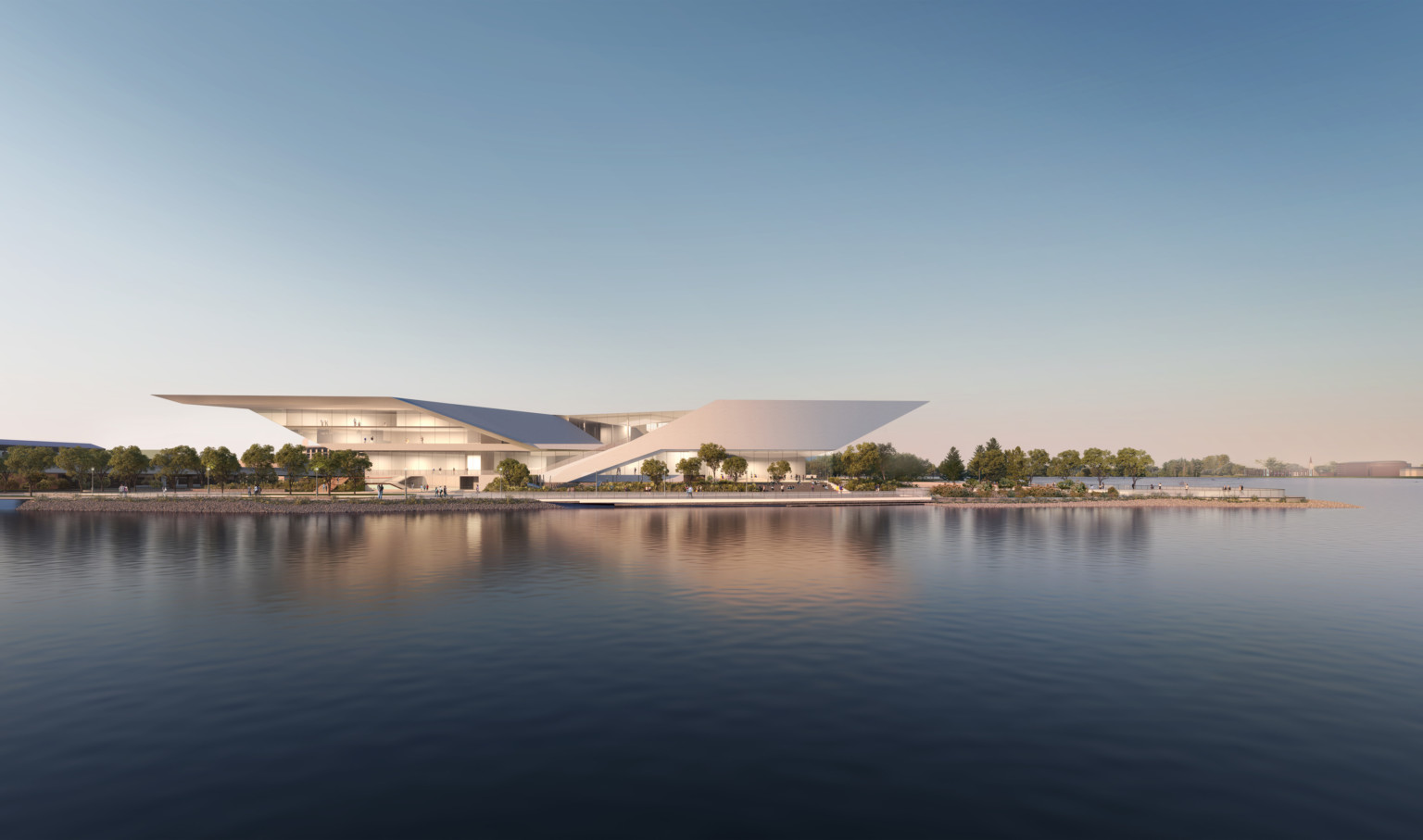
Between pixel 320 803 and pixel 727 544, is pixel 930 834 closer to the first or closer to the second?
pixel 320 803

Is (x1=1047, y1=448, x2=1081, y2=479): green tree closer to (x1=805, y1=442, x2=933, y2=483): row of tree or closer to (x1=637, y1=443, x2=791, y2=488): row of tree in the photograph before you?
(x1=805, y1=442, x2=933, y2=483): row of tree

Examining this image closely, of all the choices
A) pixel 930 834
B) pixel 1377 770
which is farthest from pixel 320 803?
pixel 1377 770

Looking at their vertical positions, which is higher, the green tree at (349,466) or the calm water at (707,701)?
the green tree at (349,466)

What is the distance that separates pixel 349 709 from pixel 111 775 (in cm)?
252

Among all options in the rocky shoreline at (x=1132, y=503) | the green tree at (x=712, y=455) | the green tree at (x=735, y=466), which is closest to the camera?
the rocky shoreline at (x=1132, y=503)

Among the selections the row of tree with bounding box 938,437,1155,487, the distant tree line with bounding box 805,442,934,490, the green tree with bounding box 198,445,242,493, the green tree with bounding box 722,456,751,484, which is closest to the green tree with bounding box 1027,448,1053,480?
the row of tree with bounding box 938,437,1155,487

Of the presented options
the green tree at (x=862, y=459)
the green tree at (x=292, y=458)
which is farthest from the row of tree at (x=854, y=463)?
the green tree at (x=292, y=458)

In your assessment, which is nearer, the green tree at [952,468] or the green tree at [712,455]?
the green tree at [712,455]

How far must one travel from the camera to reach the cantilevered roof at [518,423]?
232 ft

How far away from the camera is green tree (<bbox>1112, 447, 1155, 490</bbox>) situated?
72.2 meters

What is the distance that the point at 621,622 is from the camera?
14.4m

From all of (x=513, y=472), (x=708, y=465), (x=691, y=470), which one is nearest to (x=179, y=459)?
(x=513, y=472)

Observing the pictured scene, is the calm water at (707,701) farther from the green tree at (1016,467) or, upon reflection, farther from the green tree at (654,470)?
the green tree at (1016,467)

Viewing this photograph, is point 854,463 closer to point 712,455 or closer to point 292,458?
point 712,455
